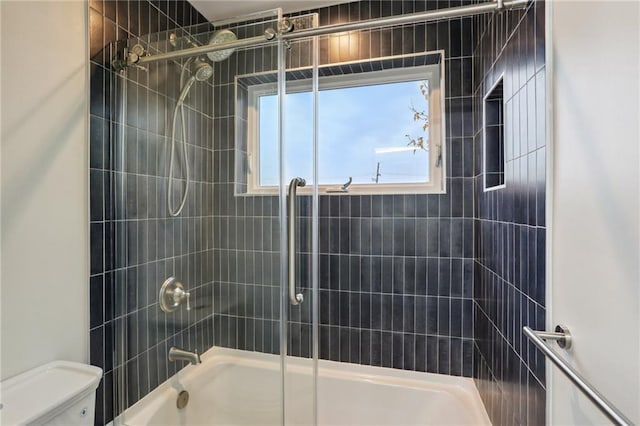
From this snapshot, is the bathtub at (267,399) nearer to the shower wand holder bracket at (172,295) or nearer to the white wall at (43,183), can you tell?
the shower wand holder bracket at (172,295)

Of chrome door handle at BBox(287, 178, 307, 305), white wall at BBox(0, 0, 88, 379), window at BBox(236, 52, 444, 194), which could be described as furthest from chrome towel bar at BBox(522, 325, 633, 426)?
white wall at BBox(0, 0, 88, 379)

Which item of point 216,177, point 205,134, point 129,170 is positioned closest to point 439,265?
point 216,177

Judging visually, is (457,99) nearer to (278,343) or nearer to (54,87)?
(278,343)

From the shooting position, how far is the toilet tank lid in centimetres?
89

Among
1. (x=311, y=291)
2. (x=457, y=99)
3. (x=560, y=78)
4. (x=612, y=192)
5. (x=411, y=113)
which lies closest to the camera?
(x=612, y=192)

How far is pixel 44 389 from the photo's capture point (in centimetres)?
99

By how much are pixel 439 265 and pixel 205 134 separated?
147cm

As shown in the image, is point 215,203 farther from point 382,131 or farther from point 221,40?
point 382,131

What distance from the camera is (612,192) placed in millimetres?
633

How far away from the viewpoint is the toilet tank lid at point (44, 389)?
89 centimetres

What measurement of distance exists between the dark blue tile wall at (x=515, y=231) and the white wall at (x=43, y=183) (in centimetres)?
167

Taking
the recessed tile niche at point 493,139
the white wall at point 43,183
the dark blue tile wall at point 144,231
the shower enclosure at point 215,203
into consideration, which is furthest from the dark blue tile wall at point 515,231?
the white wall at point 43,183

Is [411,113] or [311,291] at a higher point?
[411,113]

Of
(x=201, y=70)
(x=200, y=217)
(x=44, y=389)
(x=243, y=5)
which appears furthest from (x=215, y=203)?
(x=243, y=5)
